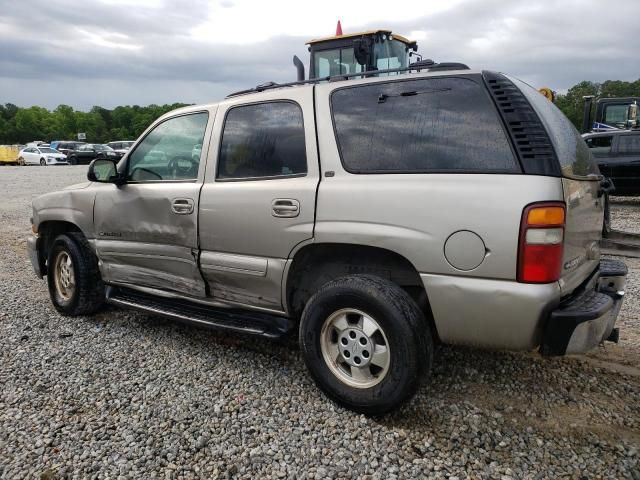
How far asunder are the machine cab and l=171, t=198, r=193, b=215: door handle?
6822 mm

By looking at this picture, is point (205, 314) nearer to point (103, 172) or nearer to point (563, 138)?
point (103, 172)

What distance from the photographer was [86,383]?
3.35 m

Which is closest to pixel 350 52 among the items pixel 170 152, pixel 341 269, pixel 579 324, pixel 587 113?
pixel 170 152

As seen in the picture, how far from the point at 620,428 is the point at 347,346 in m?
1.50

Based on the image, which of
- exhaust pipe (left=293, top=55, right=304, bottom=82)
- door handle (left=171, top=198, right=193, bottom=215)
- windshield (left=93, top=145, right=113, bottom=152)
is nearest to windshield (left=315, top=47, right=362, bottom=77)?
exhaust pipe (left=293, top=55, right=304, bottom=82)

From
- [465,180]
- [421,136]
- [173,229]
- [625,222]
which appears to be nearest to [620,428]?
[465,180]

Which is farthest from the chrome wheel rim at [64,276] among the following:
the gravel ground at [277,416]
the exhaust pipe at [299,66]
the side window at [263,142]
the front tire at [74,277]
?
the exhaust pipe at [299,66]

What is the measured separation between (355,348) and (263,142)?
1.45 meters

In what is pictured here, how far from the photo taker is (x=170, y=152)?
3.95 metres

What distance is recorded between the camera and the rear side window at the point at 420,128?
2.60 m

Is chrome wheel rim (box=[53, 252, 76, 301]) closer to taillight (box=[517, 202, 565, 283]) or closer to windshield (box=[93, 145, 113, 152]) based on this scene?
taillight (box=[517, 202, 565, 283])

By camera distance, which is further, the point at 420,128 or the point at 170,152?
the point at 170,152

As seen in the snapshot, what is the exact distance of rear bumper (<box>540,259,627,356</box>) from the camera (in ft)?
7.99

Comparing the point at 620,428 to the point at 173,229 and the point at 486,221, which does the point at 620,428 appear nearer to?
the point at 486,221
